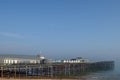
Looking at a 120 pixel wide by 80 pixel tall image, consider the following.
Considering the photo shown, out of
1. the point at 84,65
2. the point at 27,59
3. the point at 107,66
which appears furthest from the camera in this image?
the point at 107,66

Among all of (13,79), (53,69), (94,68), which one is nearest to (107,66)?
(94,68)

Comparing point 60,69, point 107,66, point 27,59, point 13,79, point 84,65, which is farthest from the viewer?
point 107,66

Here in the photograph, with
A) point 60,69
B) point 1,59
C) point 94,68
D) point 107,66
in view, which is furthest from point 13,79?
point 107,66

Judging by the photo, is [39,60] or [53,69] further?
[39,60]

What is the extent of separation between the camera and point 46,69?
3748 inches

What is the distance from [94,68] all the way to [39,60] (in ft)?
91.5

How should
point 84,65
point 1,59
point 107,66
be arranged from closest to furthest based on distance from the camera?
point 1,59 < point 84,65 < point 107,66

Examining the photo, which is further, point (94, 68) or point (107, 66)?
point (107, 66)

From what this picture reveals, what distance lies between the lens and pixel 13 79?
52219 mm

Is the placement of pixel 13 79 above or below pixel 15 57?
below

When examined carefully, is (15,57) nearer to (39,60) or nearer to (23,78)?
(39,60)

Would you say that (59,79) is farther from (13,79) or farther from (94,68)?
(94,68)

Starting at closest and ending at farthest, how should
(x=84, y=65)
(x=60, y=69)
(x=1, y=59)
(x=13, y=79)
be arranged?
(x=13, y=79) < (x=1, y=59) < (x=60, y=69) < (x=84, y=65)

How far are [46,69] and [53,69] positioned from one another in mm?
2203
